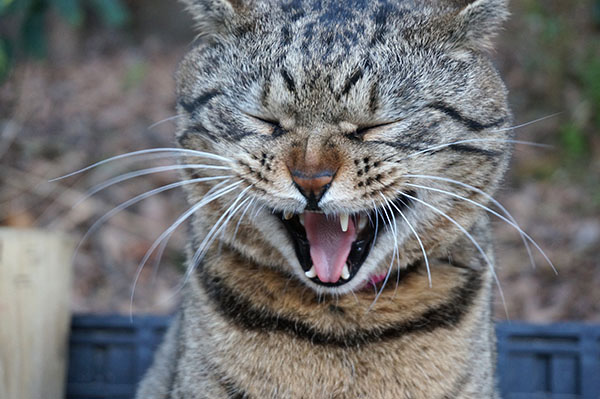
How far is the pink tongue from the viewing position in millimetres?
1735

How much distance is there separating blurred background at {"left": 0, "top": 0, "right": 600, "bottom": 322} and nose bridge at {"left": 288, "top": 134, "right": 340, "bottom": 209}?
1735 millimetres

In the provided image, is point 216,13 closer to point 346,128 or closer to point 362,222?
point 346,128

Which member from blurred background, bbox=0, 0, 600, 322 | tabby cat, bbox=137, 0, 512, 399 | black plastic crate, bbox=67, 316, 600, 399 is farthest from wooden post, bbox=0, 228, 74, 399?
blurred background, bbox=0, 0, 600, 322

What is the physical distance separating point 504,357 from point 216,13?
1.83 meters

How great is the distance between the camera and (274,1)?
1994 millimetres

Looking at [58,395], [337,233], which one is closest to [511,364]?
[337,233]

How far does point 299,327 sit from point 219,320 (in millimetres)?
236

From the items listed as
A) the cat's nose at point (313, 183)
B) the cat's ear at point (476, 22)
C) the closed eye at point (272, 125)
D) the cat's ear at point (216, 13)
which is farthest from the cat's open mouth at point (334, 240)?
the cat's ear at point (216, 13)

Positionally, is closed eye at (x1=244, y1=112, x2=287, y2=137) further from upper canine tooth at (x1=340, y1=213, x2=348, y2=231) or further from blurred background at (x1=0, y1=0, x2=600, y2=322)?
blurred background at (x1=0, y1=0, x2=600, y2=322)

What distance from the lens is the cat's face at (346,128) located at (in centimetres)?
170

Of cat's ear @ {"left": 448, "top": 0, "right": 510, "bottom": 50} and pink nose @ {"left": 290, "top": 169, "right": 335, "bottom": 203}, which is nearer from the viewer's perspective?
pink nose @ {"left": 290, "top": 169, "right": 335, "bottom": 203}

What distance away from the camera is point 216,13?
1976 mm

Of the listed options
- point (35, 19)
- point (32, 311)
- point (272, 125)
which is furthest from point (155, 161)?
point (272, 125)

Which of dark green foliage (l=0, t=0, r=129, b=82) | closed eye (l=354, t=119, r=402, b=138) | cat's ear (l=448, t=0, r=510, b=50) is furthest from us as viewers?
dark green foliage (l=0, t=0, r=129, b=82)
